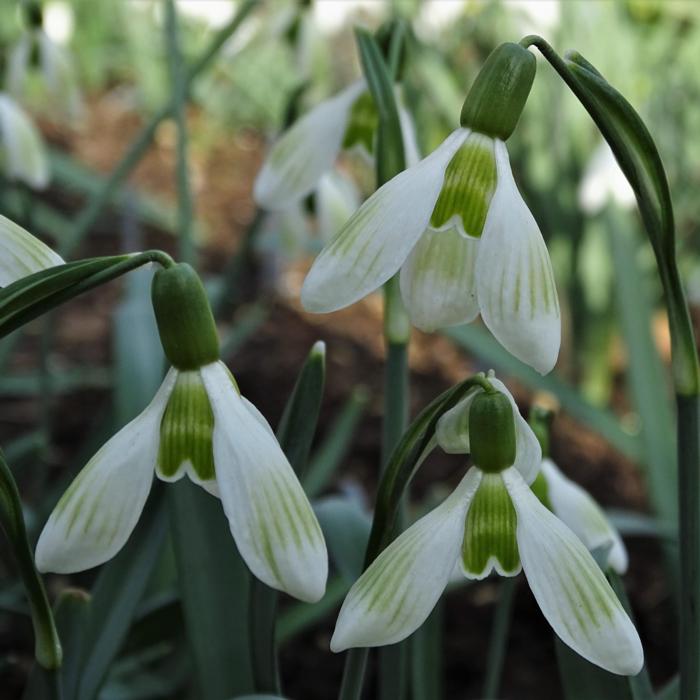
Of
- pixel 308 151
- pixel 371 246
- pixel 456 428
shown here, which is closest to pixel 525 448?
pixel 456 428

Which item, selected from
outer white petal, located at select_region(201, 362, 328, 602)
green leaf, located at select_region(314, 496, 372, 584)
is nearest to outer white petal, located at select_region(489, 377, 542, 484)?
outer white petal, located at select_region(201, 362, 328, 602)

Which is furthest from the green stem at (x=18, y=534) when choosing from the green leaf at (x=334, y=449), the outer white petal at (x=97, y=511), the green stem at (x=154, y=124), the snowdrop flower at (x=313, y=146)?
the green leaf at (x=334, y=449)

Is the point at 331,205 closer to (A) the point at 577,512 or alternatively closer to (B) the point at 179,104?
(B) the point at 179,104

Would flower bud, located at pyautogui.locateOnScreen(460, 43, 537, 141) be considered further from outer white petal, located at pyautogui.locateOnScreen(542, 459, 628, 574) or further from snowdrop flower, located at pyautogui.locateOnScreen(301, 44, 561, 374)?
outer white petal, located at pyautogui.locateOnScreen(542, 459, 628, 574)

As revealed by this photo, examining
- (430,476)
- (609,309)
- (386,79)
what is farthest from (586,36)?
(386,79)

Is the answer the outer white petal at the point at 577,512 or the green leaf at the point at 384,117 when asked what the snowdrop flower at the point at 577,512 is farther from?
the green leaf at the point at 384,117

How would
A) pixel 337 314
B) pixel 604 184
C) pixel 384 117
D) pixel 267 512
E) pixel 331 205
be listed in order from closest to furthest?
1. pixel 267 512
2. pixel 384 117
3. pixel 331 205
4. pixel 604 184
5. pixel 337 314

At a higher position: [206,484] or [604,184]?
[604,184]
